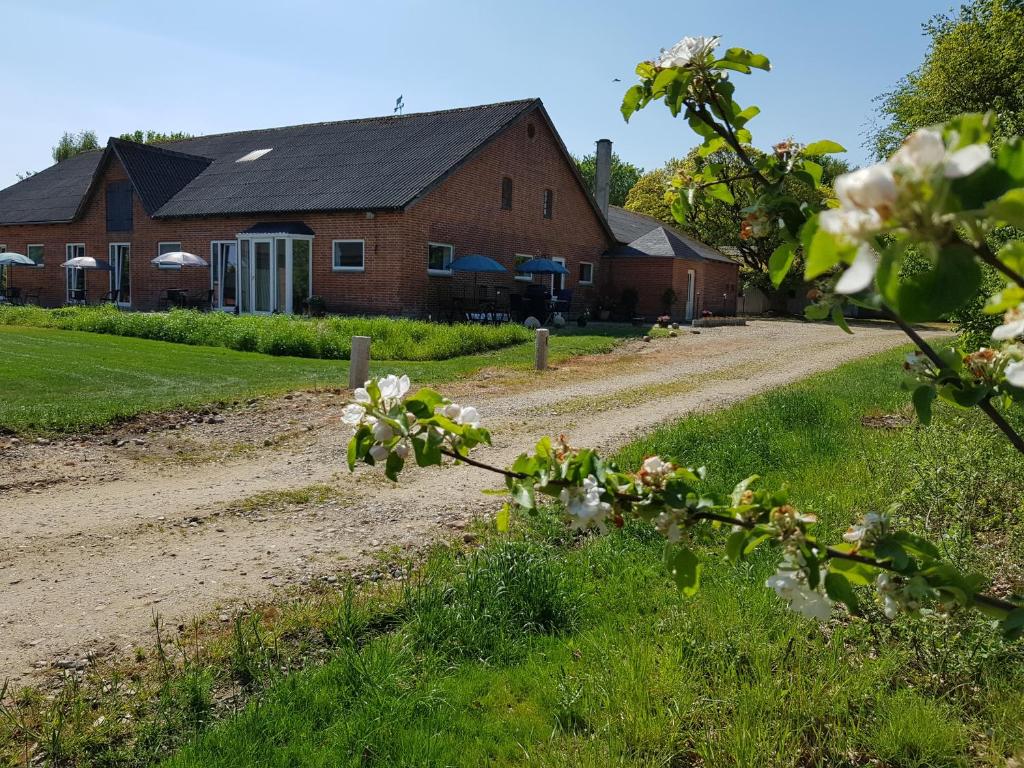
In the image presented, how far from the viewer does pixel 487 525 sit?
6.00 meters

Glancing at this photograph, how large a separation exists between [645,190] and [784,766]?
167 ft

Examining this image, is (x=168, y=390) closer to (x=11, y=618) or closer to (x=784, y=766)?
(x=11, y=618)

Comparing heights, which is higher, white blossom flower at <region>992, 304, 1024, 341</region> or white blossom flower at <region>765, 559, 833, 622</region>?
white blossom flower at <region>992, 304, 1024, 341</region>

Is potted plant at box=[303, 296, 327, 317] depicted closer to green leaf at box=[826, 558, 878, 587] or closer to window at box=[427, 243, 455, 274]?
window at box=[427, 243, 455, 274]

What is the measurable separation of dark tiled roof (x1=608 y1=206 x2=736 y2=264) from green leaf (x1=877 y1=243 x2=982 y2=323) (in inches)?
1268

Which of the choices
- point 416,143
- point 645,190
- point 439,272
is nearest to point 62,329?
point 439,272

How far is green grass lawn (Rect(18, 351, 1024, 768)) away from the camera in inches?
121

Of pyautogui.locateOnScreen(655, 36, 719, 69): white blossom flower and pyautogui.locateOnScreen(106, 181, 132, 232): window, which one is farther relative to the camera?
pyautogui.locateOnScreen(106, 181, 132, 232): window

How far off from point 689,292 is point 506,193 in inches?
412

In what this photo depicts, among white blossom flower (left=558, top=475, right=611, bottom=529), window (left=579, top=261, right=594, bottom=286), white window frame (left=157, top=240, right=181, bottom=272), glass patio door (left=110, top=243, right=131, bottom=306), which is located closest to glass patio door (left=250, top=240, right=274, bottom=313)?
white window frame (left=157, top=240, right=181, bottom=272)

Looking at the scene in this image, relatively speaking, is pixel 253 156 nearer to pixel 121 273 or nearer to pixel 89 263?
pixel 121 273

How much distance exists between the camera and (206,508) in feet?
20.7

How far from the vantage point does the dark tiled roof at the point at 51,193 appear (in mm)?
32562

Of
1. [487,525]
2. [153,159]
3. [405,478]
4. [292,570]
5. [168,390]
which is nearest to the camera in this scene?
[292,570]
